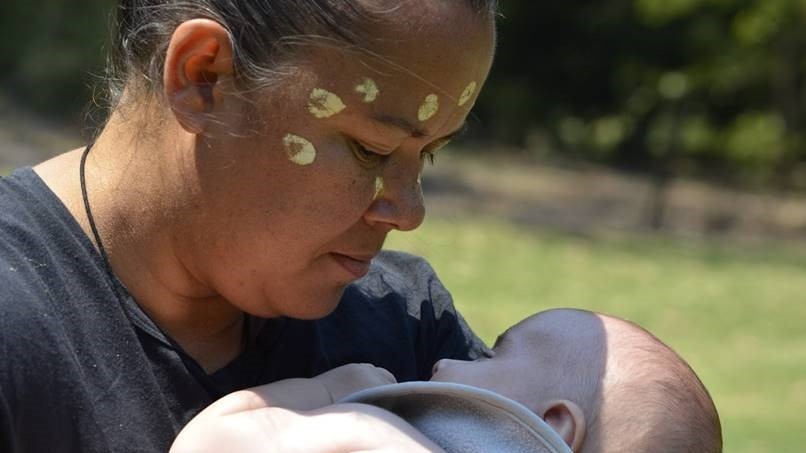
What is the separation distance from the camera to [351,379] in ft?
7.64

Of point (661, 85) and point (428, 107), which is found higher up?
point (428, 107)

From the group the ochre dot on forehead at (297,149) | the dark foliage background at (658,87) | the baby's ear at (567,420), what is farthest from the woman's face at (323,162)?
the dark foliage background at (658,87)

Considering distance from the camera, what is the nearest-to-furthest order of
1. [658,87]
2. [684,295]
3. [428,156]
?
1. [428,156]
2. [684,295]
3. [658,87]

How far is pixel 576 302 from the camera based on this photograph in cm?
1064

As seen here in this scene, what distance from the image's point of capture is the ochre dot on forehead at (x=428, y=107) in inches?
87.3

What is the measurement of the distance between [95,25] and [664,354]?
14341 mm

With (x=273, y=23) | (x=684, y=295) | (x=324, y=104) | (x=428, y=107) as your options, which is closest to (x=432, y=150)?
(x=428, y=107)

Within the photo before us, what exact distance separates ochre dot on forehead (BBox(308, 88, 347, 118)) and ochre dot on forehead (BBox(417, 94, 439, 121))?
0.41ft

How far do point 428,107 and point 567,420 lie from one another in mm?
588

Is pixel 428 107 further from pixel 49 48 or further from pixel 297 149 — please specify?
pixel 49 48

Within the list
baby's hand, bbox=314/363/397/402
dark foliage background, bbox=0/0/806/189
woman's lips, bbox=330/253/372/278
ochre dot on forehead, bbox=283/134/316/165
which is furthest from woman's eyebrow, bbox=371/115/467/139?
dark foliage background, bbox=0/0/806/189

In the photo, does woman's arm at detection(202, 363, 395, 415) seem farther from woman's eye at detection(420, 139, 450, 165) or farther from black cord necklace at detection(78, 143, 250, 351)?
woman's eye at detection(420, 139, 450, 165)

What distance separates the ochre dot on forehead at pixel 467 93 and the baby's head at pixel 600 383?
47cm

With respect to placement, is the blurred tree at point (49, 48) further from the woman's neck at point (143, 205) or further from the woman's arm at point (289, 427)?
the woman's arm at point (289, 427)
